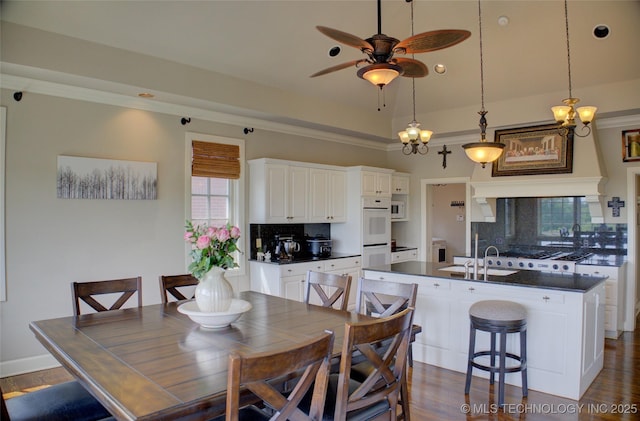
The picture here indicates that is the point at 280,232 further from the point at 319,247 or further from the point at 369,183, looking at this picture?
the point at 369,183

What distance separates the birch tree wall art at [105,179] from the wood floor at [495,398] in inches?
67.0

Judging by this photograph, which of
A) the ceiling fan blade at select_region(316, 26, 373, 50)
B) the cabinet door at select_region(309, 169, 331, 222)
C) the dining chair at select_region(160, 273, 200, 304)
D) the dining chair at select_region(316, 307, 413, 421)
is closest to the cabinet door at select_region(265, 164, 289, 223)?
the cabinet door at select_region(309, 169, 331, 222)

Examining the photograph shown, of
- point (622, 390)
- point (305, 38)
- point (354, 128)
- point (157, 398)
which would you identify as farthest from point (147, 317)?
point (354, 128)

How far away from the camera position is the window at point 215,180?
504cm

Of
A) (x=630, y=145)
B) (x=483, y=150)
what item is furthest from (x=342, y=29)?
(x=630, y=145)

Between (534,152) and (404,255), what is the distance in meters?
2.54

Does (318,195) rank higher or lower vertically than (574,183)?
lower

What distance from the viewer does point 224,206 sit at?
17.9ft

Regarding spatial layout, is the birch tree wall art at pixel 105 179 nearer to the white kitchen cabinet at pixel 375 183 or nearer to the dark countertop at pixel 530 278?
the dark countertop at pixel 530 278

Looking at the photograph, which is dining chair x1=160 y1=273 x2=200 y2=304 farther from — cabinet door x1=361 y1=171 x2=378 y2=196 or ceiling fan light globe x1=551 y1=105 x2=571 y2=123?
cabinet door x1=361 y1=171 x2=378 y2=196

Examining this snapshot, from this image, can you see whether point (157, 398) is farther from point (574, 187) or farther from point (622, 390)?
point (574, 187)

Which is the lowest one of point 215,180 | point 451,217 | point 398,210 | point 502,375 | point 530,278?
point 502,375

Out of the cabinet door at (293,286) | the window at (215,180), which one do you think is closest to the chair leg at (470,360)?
the cabinet door at (293,286)

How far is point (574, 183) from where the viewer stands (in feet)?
18.4
